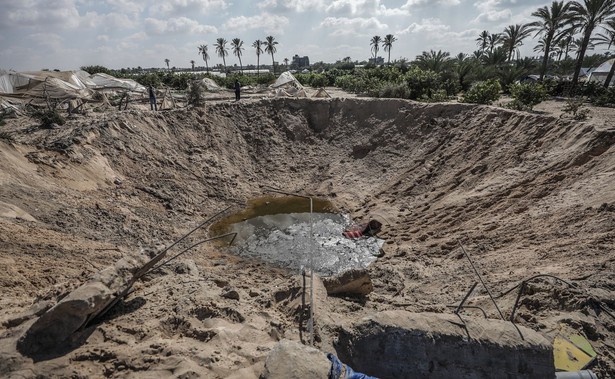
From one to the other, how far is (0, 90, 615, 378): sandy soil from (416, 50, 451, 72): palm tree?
917 cm

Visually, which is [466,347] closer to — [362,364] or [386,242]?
[362,364]

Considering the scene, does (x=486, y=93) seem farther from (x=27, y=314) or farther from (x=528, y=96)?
(x=27, y=314)

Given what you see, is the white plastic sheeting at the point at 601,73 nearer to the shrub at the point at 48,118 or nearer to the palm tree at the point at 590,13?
the palm tree at the point at 590,13

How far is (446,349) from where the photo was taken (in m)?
4.20

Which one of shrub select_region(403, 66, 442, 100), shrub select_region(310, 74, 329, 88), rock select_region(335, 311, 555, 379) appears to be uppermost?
shrub select_region(310, 74, 329, 88)

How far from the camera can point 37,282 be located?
6.36 m

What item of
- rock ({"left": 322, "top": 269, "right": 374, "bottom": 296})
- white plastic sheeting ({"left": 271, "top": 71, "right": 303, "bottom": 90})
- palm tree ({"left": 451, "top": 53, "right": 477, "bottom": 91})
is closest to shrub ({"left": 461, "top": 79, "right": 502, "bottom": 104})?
palm tree ({"left": 451, "top": 53, "right": 477, "bottom": 91})

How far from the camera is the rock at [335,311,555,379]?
13.5 ft

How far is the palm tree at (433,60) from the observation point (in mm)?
24031

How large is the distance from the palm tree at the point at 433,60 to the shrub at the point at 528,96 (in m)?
9.72

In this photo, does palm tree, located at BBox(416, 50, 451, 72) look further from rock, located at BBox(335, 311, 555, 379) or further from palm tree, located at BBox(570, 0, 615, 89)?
rock, located at BBox(335, 311, 555, 379)

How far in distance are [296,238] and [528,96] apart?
473 inches

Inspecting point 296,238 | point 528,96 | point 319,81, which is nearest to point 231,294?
point 296,238

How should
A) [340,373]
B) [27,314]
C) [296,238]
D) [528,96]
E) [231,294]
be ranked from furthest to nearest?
1. [528,96]
2. [296,238]
3. [231,294]
4. [27,314]
5. [340,373]
